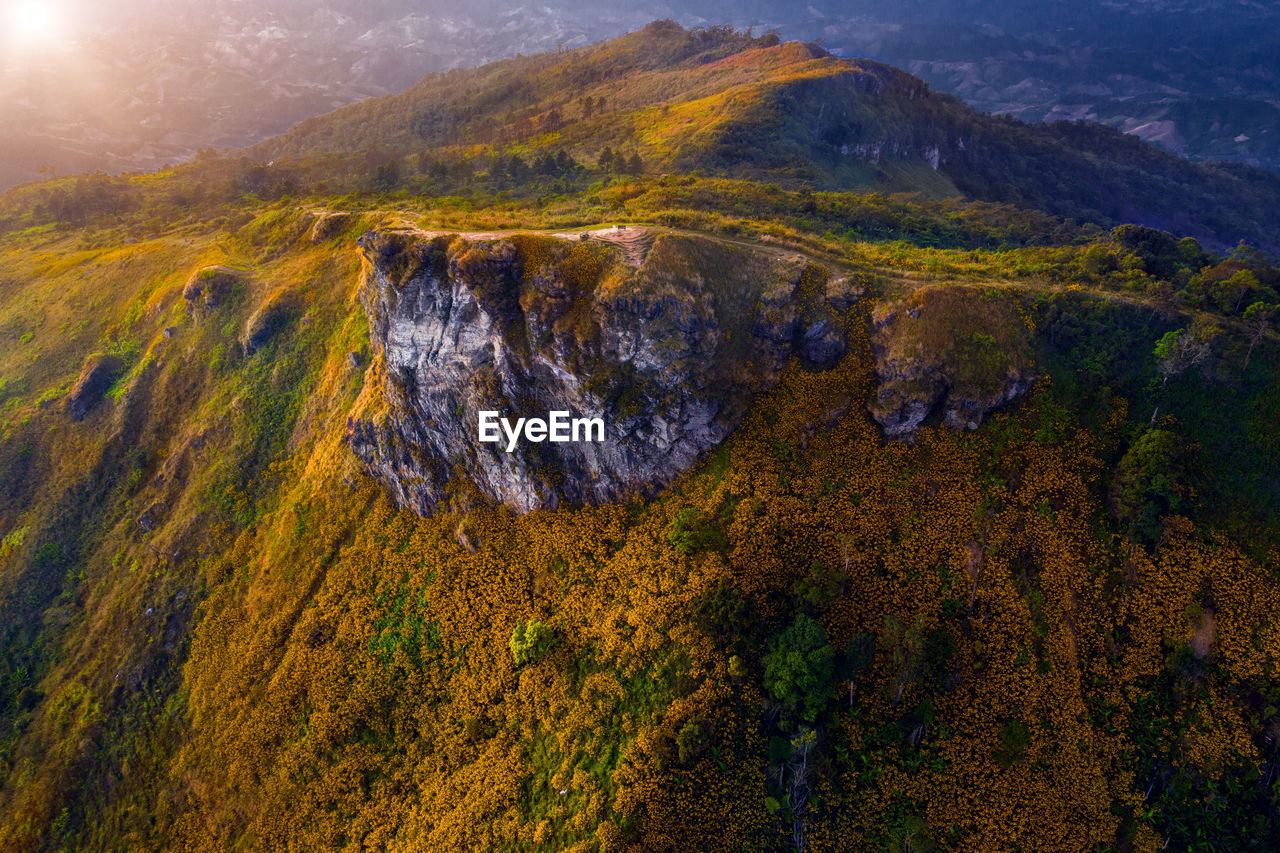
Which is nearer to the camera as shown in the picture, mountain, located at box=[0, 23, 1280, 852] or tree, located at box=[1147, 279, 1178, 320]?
mountain, located at box=[0, 23, 1280, 852]

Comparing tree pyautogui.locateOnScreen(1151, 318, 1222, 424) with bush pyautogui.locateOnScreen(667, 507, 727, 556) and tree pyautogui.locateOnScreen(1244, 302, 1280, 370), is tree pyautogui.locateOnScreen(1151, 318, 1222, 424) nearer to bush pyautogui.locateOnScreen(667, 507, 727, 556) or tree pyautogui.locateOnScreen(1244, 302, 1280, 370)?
tree pyautogui.locateOnScreen(1244, 302, 1280, 370)

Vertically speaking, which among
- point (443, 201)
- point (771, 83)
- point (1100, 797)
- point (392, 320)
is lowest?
point (1100, 797)

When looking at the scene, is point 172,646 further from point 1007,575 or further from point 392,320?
point 1007,575

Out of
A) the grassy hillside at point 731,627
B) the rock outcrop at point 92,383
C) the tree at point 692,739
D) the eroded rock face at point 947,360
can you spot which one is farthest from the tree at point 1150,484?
the rock outcrop at point 92,383

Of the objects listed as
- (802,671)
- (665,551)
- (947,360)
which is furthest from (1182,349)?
(665,551)

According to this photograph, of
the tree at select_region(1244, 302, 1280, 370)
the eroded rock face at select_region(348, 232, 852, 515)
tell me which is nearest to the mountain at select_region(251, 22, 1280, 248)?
the eroded rock face at select_region(348, 232, 852, 515)

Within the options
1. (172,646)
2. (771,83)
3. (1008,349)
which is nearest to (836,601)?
(1008,349)
